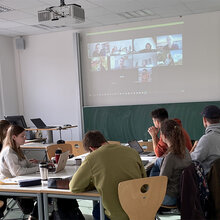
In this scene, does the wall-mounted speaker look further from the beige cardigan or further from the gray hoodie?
the gray hoodie

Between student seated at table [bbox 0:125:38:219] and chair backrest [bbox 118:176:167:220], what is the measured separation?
3.98 ft

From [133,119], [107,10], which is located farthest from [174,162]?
[133,119]

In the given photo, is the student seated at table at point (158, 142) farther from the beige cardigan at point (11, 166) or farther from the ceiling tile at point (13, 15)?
the ceiling tile at point (13, 15)

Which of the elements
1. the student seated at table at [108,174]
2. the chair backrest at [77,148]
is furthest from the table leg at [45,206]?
the chair backrest at [77,148]

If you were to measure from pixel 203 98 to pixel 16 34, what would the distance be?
15.5 feet

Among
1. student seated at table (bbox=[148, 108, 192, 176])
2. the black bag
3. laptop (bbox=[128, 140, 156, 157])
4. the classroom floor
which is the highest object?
student seated at table (bbox=[148, 108, 192, 176])

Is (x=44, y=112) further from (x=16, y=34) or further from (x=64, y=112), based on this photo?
(x=16, y=34)

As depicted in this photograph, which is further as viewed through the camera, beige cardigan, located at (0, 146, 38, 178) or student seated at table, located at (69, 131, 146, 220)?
beige cardigan, located at (0, 146, 38, 178)

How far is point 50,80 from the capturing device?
7824mm

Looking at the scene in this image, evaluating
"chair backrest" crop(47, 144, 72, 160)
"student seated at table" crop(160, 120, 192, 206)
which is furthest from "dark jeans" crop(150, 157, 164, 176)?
"chair backrest" crop(47, 144, 72, 160)

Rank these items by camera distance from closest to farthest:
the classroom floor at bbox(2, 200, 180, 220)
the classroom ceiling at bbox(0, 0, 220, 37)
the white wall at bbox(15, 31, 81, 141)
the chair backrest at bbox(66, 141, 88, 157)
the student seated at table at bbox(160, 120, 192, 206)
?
the student seated at table at bbox(160, 120, 192, 206), the classroom floor at bbox(2, 200, 180, 220), the chair backrest at bbox(66, 141, 88, 157), the classroom ceiling at bbox(0, 0, 220, 37), the white wall at bbox(15, 31, 81, 141)

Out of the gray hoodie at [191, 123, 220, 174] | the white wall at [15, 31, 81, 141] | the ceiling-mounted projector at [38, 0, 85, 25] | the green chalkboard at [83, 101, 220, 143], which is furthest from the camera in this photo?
the white wall at [15, 31, 81, 141]

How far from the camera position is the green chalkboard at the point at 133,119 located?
21.5ft

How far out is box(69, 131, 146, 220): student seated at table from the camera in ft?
7.93
